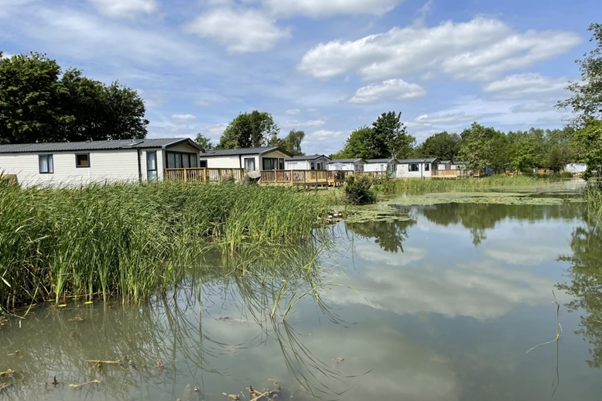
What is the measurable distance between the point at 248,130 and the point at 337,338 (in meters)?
58.2

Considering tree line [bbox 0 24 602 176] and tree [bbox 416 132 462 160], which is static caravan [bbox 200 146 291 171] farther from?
tree [bbox 416 132 462 160]

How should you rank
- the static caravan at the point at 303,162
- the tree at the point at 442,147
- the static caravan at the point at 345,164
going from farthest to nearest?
the tree at the point at 442,147, the static caravan at the point at 345,164, the static caravan at the point at 303,162

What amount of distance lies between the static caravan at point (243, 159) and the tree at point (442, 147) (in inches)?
1643

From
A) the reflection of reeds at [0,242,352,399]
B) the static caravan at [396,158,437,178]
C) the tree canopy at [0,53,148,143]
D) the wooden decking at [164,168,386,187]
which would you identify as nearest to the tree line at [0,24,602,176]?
the tree canopy at [0,53,148,143]

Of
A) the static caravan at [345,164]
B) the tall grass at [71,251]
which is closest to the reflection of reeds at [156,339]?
the tall grass at [71,251]

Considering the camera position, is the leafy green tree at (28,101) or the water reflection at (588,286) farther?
the leafy green tree at (28,101)

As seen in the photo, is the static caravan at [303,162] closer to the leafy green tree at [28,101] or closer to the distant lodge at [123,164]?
the distant lodge at [123,164]

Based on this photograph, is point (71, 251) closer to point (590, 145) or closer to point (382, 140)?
point (590, 145)

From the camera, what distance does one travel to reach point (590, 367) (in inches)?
126

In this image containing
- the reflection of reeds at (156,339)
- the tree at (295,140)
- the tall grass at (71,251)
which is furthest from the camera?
the tree at (295,140)

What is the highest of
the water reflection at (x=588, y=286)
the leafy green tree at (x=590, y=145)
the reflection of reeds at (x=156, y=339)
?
the leafy green tree at (x=590, y=145)

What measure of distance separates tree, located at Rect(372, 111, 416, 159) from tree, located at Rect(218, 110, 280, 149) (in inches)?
635

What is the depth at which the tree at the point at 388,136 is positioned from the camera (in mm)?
55906

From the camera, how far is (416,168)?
48.9 meters
